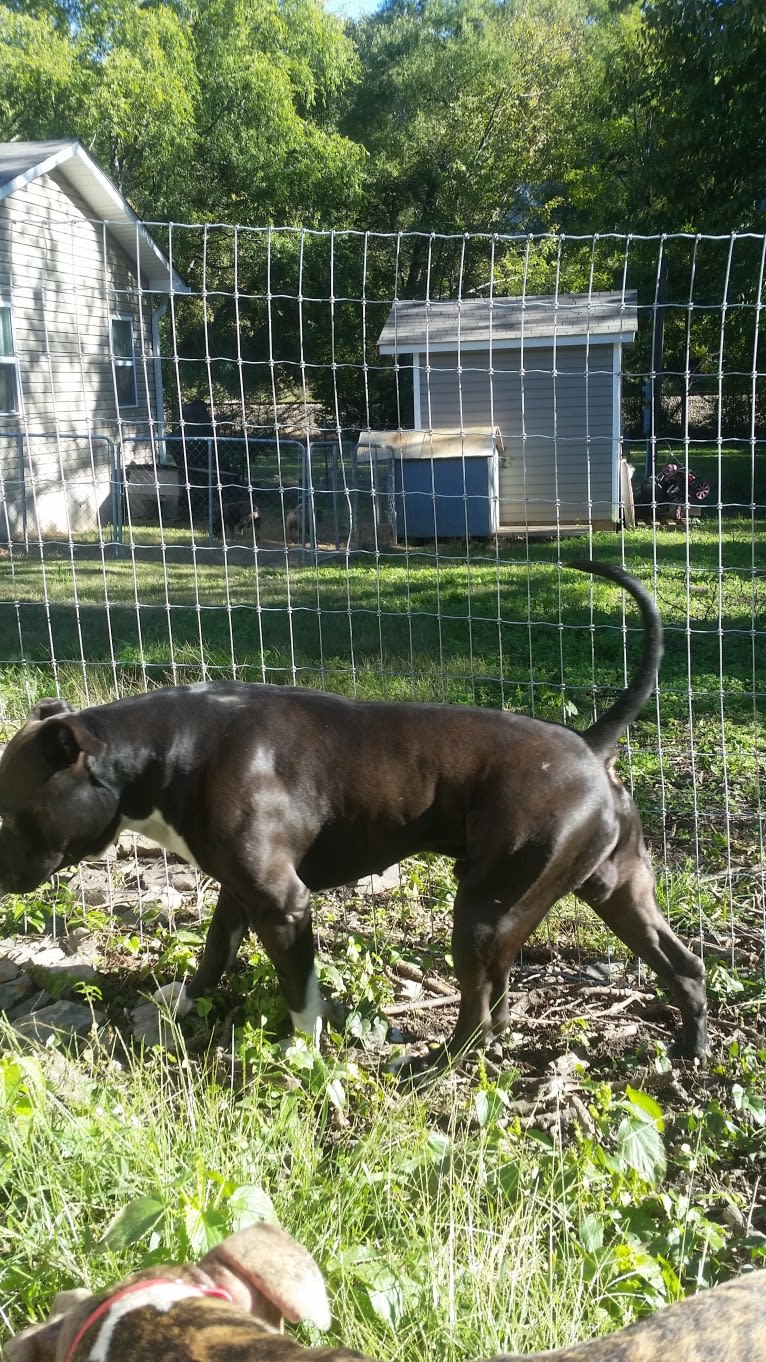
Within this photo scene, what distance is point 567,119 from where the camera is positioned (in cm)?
3828

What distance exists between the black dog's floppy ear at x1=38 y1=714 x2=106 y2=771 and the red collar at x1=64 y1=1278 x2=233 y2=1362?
2.20m

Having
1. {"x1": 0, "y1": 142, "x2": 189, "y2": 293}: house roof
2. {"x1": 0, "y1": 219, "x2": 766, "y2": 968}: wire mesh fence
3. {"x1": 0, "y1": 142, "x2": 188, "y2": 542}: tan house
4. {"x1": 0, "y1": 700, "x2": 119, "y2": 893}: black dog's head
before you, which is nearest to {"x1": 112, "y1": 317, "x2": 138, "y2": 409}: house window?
{"x1": 0, "y1": 142, "x2": 188, "y2": 542}: tan house

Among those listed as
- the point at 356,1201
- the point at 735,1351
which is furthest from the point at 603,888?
the point at 735,1351

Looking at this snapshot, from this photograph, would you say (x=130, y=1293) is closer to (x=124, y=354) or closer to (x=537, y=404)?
(x=537, y=404)

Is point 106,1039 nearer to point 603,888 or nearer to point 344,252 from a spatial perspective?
point 603,888

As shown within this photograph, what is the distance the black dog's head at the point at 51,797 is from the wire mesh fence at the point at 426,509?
Answer: 1.22 meters

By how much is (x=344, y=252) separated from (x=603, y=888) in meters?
28.4

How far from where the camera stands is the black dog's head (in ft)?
11.8

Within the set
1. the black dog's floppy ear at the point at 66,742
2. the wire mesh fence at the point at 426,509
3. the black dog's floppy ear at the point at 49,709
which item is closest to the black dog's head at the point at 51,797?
the black dog's floppy ear at the point at 66,742

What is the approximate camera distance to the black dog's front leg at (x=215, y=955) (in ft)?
13.3

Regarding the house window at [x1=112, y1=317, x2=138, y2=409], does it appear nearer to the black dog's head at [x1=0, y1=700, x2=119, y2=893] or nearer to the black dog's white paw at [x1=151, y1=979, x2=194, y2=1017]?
the black dog's white paw at [x1=151, y1=979, x2=194, y2=1017]

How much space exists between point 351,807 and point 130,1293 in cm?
230

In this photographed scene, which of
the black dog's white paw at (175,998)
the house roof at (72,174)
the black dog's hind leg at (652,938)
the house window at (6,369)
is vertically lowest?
the black dog's white paw at (175,998)

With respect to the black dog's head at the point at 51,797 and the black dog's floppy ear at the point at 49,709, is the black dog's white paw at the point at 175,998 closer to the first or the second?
the black dog's head at the point at 51,797
